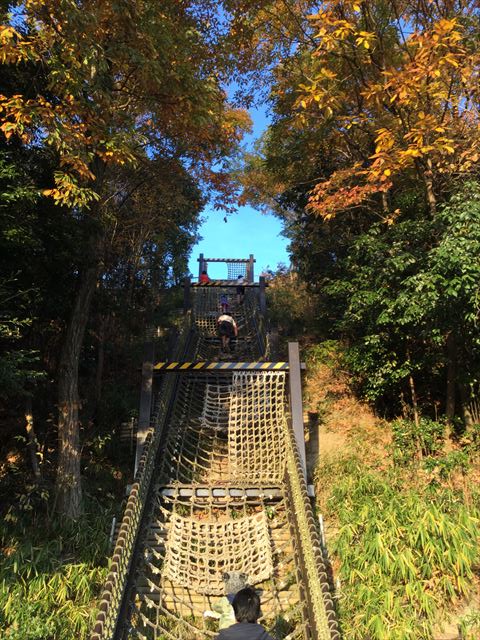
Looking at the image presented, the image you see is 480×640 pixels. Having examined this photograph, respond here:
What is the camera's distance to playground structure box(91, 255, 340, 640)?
11.4 ft

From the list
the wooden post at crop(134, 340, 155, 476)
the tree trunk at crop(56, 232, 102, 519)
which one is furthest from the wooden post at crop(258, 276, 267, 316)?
the tree trunk at crop(56, 232, 102, 519)

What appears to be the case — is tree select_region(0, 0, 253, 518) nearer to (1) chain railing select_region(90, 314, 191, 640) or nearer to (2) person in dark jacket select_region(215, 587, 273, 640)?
(1) chain railing select_region(90, 314, 191, 640)

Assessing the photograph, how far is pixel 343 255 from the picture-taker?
9297 mm

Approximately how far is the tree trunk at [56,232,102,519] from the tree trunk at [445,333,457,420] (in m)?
4.89

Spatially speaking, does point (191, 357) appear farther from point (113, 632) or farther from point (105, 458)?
point (113, 632)

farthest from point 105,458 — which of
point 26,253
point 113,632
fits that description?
point 113,632

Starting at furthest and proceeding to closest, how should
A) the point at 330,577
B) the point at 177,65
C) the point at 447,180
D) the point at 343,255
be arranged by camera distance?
the point at 343,255 → the point at 447,180 → the point at 177,65 → the point at 330,577

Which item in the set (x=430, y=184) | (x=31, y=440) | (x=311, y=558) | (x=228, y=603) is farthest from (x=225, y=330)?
(x=228, y=603)

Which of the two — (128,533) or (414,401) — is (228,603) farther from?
(414,401)

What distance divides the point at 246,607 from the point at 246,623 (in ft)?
0.23

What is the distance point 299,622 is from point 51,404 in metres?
4.89

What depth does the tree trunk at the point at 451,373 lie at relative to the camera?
6.12 metres

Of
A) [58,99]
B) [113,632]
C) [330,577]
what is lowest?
[330,577]

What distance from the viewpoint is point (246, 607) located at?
7.38ft
